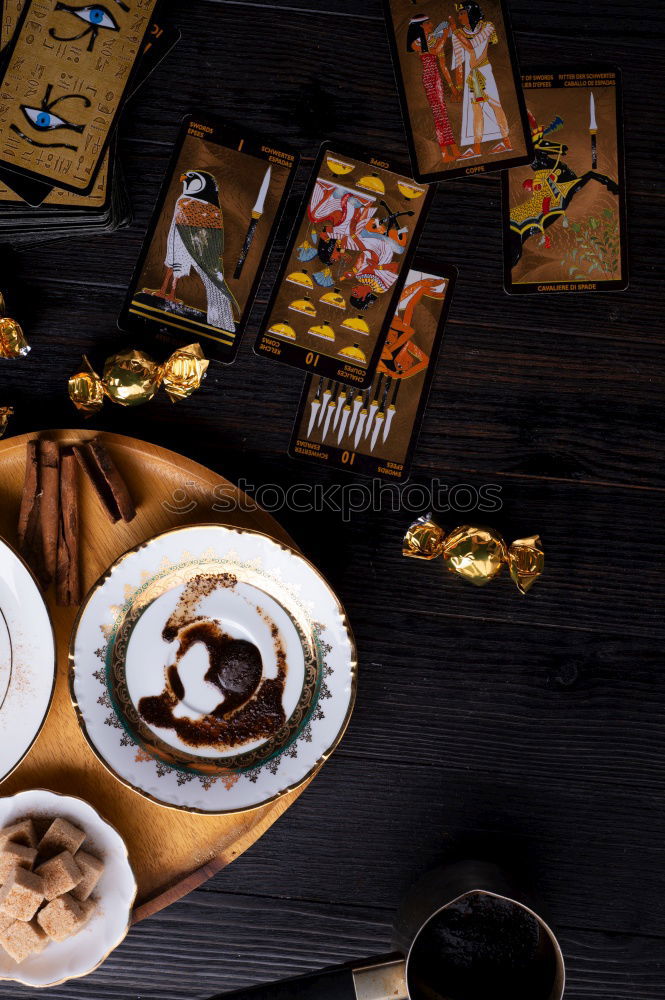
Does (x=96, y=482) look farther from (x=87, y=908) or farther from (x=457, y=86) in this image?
(x=457, y=86)

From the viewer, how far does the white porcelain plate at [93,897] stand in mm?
1245

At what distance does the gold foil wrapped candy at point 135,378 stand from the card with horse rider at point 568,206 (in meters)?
0.65

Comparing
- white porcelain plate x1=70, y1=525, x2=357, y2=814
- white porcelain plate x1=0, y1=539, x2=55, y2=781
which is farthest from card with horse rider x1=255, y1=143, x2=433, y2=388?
white porcelain plate x1=0, y1=539, x2=55, y2=781

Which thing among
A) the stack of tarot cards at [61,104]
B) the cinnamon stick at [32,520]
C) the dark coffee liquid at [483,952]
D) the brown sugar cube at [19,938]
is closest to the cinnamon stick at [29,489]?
the cinnamon stick at [32,520]

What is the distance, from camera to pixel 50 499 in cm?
125

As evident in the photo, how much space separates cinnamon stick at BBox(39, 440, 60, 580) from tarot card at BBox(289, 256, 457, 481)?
0.45 metres

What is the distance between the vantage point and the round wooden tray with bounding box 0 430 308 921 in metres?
1.28

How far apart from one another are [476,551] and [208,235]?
2.66 feet

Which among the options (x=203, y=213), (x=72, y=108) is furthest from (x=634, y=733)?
(x=72, y=108)

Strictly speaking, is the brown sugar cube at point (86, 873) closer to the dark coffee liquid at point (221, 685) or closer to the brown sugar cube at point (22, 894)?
the brown sugar cube at point (22, 894)

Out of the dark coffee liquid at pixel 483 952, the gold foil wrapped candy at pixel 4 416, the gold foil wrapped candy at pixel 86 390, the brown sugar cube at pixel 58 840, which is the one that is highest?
the gold foil wrapped candy at pixel 86 390

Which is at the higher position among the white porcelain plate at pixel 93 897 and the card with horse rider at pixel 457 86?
the card with horse rider at pixel 457 86

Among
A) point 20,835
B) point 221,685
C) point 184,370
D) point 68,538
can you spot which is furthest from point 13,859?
point 184,370

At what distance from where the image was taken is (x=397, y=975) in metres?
1.25
